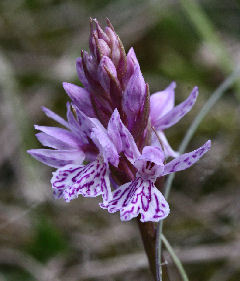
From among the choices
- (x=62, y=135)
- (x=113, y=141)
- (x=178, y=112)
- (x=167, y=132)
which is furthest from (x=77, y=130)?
(x=167, y=132)

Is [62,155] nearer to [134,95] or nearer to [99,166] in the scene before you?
[99,166]

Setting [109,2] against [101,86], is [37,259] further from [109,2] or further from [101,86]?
[109,2]

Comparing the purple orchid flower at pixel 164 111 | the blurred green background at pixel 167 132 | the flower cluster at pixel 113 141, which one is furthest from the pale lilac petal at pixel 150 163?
the blurred green background at pixel 167 132

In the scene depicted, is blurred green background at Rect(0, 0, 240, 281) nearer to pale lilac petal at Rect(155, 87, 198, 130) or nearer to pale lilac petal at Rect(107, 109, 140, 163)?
pale lilac petal at Rect(155, 87, 198, 130)

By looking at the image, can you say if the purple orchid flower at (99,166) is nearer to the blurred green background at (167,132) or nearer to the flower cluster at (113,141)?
the flower cluster at (113,141)

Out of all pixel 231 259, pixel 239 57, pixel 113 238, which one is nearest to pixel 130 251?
pixel 113 238

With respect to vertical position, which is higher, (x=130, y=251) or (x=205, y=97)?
(x=205, y=97)
